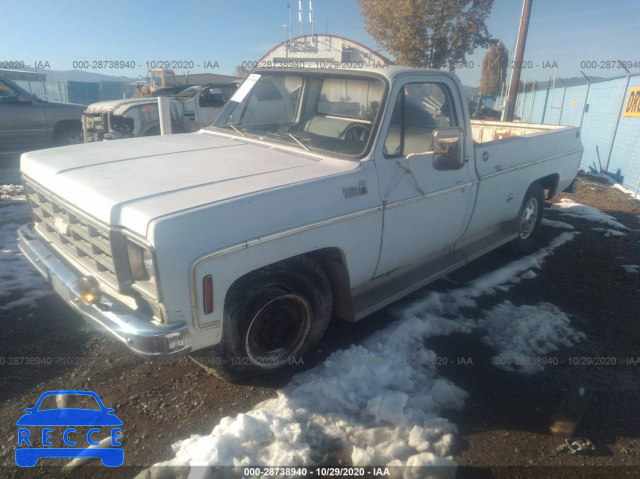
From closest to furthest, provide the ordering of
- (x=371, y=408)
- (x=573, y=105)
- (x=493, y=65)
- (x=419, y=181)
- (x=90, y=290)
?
(x=90, y=290), (x=371, y=408), (x=419, y=181), (x=573, y=105), (x=493, y=65)

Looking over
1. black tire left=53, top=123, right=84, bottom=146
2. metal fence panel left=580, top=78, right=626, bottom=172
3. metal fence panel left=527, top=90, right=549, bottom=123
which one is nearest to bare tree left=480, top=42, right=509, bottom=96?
metal fence panel left=527, top=90, right=549, bottom=123

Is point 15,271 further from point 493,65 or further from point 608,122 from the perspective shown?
point 493,65

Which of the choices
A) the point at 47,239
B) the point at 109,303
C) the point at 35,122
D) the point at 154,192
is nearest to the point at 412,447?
the point at 109,303

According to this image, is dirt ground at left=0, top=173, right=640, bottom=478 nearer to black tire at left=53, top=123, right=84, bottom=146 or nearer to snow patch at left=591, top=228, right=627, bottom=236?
snow patch at left=591, top=228, right=627, bottom=236

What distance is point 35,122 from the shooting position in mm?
9867

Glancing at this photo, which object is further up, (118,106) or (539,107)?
(118,106)

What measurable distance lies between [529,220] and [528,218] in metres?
0.05

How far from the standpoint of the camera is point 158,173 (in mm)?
3049

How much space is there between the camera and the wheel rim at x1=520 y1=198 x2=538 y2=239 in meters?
5.60

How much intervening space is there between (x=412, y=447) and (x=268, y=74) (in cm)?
349

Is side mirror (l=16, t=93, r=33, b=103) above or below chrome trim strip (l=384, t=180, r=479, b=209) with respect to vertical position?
above

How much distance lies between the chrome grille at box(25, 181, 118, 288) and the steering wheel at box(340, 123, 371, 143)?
6.46ft

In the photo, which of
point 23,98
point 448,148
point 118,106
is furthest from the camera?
point 23,98

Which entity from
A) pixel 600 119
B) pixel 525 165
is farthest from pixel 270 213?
pixel 600 119
